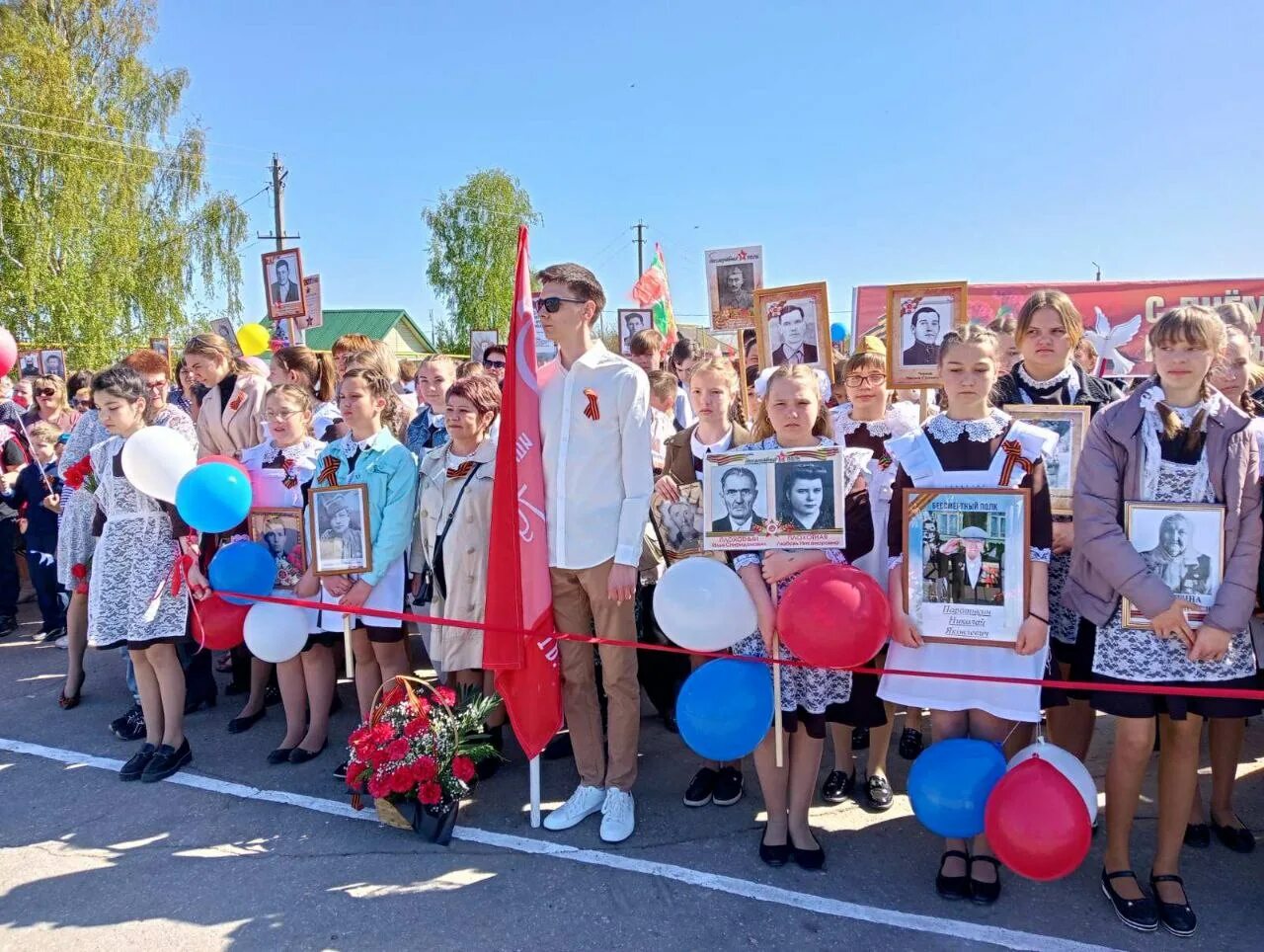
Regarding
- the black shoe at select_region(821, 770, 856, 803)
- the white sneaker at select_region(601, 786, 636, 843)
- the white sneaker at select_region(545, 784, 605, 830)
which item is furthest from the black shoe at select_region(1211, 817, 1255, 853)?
the white sneaker at select_region(545, 784, 605, 830)

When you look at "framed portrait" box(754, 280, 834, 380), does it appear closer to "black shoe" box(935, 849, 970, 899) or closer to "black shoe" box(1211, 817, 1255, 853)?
"black shoe" box(935, 849, 970, 899)

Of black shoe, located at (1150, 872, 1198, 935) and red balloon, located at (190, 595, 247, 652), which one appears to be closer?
black shoe, located at (1150, 872, 1198, 935)

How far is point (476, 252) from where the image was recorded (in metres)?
41.8

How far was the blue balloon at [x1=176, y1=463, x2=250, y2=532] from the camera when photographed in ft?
13.5

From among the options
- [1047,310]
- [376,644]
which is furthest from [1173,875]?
[376,644]

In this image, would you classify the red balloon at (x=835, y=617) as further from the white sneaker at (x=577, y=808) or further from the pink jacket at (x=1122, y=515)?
the white sneaker at (x=577, y=808)

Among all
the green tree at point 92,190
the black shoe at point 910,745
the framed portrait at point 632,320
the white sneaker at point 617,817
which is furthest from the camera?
the green tree at point 92,190

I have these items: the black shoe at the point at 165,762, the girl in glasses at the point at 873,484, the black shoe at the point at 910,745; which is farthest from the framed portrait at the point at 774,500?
the black shoe at the point at 165,762

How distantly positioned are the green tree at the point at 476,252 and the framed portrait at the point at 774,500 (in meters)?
39.0

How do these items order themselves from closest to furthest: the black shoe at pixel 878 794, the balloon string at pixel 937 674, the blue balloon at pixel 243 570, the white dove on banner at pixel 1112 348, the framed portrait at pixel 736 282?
the balloon string at pixel 937 674, the black shoe at pixel 878 794, the blue balloon at pixel 243 570, the framed portrait at pixel 736 282, the white dove on banner at pixel 1112 348

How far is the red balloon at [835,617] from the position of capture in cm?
291

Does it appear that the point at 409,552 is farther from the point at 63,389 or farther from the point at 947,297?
the point at 63,389

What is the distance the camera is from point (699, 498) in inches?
163

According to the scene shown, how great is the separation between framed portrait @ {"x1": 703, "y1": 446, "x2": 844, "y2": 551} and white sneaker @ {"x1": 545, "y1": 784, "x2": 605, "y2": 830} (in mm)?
1363
